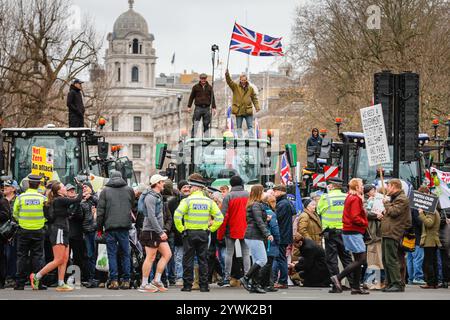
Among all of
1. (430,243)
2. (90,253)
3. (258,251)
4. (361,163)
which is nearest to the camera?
(258,251)

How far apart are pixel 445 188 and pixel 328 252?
Answer: 11.0ft

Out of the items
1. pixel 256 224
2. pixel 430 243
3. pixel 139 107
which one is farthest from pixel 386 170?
pixel 139 107

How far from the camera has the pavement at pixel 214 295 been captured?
19141mm

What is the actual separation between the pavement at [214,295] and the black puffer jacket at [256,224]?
0.95 metres

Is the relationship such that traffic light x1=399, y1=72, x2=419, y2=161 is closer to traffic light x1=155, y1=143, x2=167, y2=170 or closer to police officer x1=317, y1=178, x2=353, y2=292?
police officer x1=317, y1=178, x2=353, y2=292

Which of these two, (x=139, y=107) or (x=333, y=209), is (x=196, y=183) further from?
(x=139, y=107)

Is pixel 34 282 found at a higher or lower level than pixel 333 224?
lower

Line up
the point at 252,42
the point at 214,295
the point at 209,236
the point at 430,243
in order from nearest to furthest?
1. the point at 214,295
2. the point at 209,236
3. the point at 430,243
4. the point at 252,42

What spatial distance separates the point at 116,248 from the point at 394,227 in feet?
15.2

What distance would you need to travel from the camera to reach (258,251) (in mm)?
20672

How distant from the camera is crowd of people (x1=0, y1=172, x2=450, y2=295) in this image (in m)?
20.7

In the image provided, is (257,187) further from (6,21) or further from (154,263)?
(6,21)

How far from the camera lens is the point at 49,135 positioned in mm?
28109
